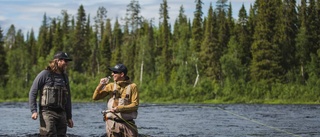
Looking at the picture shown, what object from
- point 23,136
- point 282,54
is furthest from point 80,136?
point 282,54

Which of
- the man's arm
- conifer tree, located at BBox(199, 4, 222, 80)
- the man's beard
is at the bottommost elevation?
the man's arm

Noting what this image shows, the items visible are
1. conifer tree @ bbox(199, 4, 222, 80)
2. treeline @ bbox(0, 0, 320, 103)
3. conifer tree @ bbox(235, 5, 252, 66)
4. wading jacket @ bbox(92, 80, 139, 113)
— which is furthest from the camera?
conifer tree @ bbox(235, 5, 252, 66)

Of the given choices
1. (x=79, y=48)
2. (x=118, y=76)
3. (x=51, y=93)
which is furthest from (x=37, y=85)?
(x=79, y=48)

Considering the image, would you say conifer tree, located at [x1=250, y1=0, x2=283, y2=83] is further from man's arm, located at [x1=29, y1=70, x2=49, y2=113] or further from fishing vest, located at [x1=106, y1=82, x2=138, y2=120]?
man's arm, located at [x1=29, y1=70, x2=49, y2=113]

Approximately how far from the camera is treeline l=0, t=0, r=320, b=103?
7006 centimetres

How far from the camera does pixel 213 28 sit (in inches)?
3231

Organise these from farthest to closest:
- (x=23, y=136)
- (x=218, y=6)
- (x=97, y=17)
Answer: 1. (x=97, y=17)
2. (x=218, y=6)
3. (x=23, y=136)

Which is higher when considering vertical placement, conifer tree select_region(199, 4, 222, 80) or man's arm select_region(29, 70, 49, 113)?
conifer tree select_region(199, 4, 222, 80)

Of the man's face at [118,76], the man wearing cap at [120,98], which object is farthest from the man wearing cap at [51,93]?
the man's face at [118,76]

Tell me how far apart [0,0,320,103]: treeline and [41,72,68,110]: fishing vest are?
191 feet

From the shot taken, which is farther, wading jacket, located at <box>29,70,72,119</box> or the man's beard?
the man's beard

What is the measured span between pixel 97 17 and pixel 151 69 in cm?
4256

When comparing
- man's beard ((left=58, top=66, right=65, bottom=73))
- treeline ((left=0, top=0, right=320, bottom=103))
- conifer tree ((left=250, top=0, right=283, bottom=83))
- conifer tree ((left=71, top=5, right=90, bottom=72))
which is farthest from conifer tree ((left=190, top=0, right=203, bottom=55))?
man's beard ((left=58, top=66, right=65, bottom=73))

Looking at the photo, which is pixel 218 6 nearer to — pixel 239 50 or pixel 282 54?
pixel 239 50
